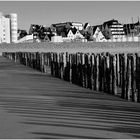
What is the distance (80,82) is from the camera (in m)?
13.7

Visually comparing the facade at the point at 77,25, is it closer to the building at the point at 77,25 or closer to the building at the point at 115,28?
the building at the point at 77,25

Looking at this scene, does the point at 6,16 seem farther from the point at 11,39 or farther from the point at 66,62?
the point at 66,62

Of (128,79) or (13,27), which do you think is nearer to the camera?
(128,79)

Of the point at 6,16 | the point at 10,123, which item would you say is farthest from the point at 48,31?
the point at 10,123

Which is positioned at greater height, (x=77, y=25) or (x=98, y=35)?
(x=77, y=25)

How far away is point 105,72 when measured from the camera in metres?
11.6

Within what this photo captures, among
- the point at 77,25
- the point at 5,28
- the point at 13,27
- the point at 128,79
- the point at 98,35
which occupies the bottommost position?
the point at 128,79

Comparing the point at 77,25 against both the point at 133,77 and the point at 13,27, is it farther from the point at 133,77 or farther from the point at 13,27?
the point at 133,77

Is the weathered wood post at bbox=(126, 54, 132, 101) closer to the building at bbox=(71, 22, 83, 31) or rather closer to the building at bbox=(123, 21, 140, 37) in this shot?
the building at bbox=(123, 21, 140, 37)

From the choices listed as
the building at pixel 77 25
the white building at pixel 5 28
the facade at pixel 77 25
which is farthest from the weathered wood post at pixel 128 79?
the facade at pixel 77 25

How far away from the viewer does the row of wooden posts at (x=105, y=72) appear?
1005cm

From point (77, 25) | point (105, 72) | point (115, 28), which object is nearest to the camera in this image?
point (105, 72)

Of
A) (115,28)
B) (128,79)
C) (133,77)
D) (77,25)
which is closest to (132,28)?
(115,28)

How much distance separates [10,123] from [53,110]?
1410 mm
